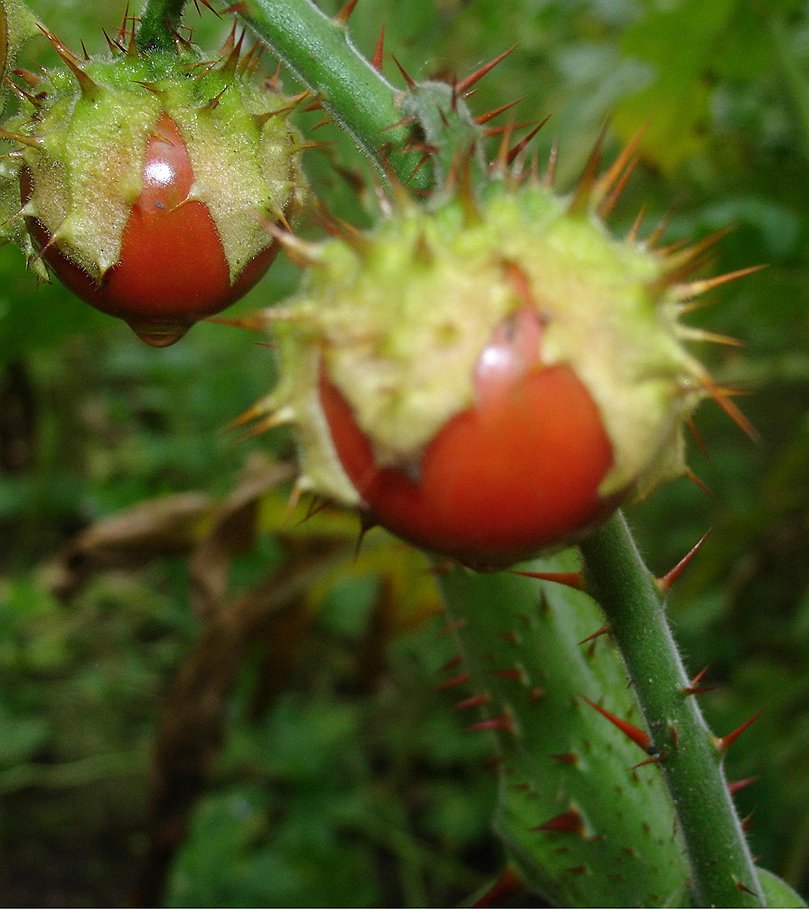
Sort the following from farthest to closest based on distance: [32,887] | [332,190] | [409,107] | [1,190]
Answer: [32,887] → [332,190] → [1,190] → [409,107]

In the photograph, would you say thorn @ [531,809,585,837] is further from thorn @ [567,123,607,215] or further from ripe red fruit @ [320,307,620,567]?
thorn @ [567,123,607,215]

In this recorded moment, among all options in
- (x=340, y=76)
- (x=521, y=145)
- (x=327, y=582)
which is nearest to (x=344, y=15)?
(x=340, y=76)

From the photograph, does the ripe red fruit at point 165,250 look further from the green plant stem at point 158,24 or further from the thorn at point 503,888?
the thorn at point 503,888

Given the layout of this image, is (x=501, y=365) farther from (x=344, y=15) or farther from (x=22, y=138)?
(x=22, y=138)

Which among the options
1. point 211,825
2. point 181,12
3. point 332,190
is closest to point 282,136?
point 181,12

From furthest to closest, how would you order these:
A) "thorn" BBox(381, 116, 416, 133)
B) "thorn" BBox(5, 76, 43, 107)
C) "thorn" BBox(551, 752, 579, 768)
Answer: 1. "thorn" BBox(551, 752, 579, 768)
2. "thorn" BBox(5, 76, 43, 107)
3. "thorn" BBox(381, 116, 416, 133)

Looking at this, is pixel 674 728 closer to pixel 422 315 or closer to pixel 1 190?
pixel 422 315

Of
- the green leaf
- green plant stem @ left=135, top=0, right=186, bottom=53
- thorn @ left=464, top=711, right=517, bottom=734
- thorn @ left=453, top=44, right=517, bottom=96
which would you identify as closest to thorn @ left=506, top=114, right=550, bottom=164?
thorn @ left=453, top=44, right=517, bottom=96
